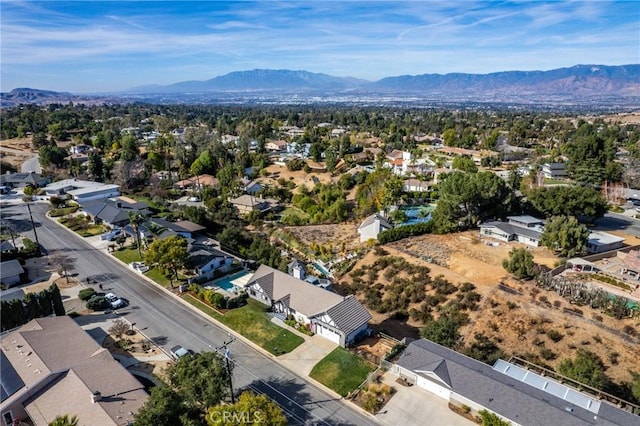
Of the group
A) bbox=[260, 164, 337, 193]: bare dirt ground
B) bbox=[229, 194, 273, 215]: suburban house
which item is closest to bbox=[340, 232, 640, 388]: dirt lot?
bbox=[229, 194, 273, 215]: suburban house

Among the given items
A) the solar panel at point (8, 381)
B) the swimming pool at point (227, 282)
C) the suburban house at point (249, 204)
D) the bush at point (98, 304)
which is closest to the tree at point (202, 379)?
the solar panel at point (8, 381)

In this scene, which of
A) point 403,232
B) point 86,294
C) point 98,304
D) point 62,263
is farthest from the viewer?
point 403,232

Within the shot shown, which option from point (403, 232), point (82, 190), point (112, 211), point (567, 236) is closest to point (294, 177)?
point (112, 211)

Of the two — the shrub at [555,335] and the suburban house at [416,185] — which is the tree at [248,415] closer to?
the shrub at [555,335]

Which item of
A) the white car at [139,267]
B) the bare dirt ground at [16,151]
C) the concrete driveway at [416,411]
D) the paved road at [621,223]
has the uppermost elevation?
the bare dirt ground at [16,151]

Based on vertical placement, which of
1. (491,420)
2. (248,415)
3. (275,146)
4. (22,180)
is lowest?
(491,420)

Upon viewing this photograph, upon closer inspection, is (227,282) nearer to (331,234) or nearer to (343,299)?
(343,299)
